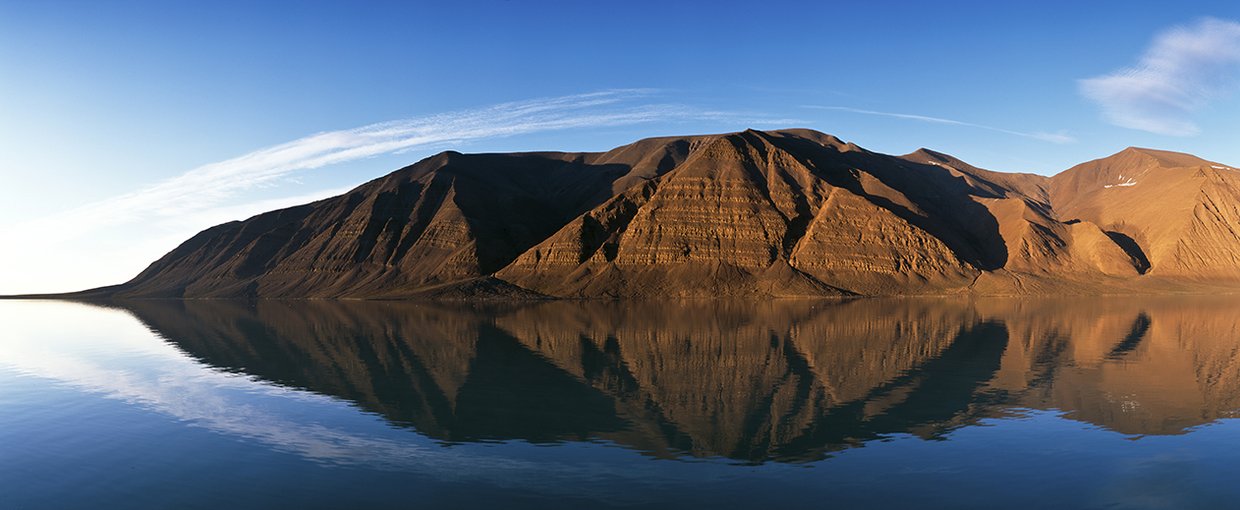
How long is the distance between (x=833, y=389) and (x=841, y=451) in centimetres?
1335

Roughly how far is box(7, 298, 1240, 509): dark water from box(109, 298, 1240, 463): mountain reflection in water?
257 mm

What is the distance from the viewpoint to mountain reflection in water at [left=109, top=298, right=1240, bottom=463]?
30.0 meters

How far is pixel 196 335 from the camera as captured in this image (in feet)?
277

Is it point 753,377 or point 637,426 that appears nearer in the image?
point 637,426

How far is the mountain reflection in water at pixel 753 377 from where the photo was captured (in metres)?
30.0

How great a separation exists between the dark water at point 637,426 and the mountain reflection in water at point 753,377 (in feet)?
0.84

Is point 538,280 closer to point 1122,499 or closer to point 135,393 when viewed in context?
point 135,393

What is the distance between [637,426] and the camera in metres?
30.4

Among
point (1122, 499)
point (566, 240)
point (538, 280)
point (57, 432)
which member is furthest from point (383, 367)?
point (566, 240)

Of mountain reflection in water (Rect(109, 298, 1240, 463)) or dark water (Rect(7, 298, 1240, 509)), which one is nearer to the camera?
dark water (Rect(7, 298, 1240, 509))

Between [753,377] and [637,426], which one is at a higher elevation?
[637,426]

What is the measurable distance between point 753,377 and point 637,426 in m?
14.8

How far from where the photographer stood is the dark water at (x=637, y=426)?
71.0 feet

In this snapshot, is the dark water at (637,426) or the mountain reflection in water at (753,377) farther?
the mountain reflection in water at (753,377)
